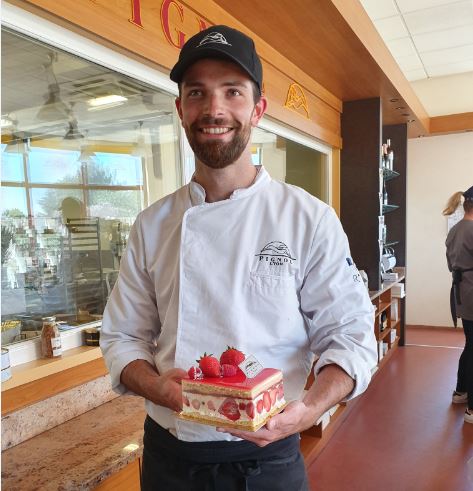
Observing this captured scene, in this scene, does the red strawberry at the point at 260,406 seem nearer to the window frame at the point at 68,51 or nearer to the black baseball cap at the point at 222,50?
the black baseball cap at the point at 222,50

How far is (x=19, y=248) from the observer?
5.68 feet

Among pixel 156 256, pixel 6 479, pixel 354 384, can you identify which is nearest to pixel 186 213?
pixel 156 256

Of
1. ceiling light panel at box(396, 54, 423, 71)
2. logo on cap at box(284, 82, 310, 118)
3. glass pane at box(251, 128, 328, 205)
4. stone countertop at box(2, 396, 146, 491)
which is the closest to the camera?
stone countertop at box(2, 396, 146, 491)

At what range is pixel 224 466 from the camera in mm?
975

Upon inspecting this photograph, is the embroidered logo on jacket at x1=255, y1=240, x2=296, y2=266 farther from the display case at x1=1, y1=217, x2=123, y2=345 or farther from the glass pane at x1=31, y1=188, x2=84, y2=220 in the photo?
the glass pane at x1=31, y1=188, x2=84, y2=220

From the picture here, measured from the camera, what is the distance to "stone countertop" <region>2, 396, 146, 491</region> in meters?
1.23

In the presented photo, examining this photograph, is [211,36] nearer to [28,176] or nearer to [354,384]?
[354,384]

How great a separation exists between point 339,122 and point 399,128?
58.9 inches

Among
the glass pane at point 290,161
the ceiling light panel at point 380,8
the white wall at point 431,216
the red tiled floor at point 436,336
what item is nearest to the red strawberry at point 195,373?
the glass pane at point 290,161

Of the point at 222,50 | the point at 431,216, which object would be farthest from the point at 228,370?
the point at 431,216

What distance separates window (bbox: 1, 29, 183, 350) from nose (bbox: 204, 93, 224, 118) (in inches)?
35.6

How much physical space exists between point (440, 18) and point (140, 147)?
343 centimetres

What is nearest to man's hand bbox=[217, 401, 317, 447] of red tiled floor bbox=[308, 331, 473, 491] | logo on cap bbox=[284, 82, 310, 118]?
red tiled floor bbox=[308, 331, 473, 491]

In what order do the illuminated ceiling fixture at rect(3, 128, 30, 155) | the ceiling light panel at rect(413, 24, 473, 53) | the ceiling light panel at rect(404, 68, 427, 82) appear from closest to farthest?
1. the illuminated ceiling fixture at rect(3, 128, 30, 155)
2. the ceiling light panel at rect(413, 24, 473, 53)
3. the ceiling light panel at rect(404, 68, 427, 82)
